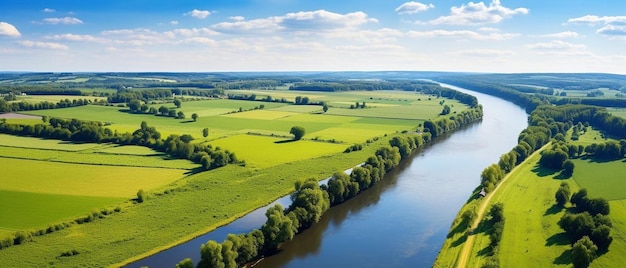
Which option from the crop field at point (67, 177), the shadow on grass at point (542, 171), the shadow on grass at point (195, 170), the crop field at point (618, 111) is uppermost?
the crop field at point (618, 111)

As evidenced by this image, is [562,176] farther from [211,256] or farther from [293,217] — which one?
[211,256]

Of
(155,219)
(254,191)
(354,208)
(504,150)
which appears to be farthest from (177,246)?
(504,150)

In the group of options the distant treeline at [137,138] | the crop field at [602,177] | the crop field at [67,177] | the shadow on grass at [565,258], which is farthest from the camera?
the distant treeline at [137,138]

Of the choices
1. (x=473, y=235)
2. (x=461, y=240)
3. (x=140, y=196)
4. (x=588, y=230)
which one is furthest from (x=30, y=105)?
(x=588, y=230)

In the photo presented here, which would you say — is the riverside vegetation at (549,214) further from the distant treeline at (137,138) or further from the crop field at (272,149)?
the distant treeline at (137,138)

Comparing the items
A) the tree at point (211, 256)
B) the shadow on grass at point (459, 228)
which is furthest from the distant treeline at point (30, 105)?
the shadow on grass at point (459, 228)

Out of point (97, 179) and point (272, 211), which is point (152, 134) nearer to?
point (97, 179)

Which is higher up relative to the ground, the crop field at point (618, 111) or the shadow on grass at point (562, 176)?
the crop field at point (618, 111)
